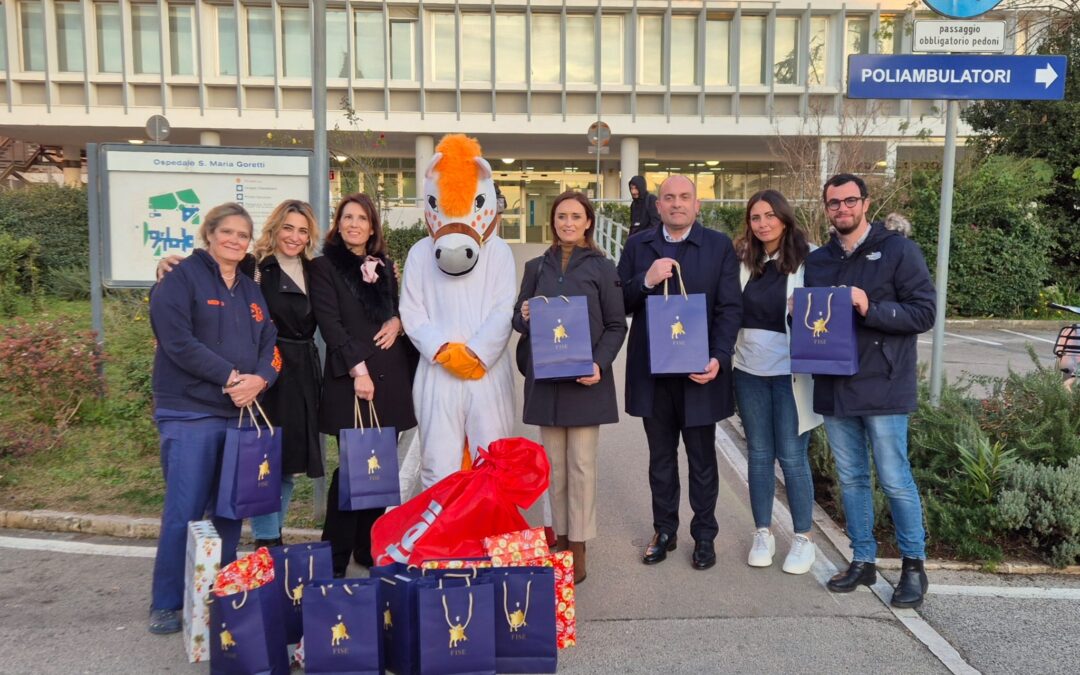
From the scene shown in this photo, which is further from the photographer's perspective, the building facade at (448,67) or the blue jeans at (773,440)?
the building facade at (448,67)

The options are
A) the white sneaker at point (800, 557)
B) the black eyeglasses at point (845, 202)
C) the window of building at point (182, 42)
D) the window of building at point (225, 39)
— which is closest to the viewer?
the black eyeglasses at point (845, 202)

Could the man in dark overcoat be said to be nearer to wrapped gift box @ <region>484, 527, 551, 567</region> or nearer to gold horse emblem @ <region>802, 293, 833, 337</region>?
gold horse emblem @ <region>802, 293, 833, 337</region>

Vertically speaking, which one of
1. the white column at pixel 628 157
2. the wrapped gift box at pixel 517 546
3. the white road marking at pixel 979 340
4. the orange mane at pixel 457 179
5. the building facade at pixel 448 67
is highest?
the building facade at pixel 448 67

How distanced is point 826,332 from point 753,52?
25.3 meters

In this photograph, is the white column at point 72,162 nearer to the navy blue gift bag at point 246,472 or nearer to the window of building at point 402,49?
the window of building at point 402,49

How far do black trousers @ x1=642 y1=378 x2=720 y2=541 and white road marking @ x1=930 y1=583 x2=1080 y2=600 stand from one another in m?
1.25

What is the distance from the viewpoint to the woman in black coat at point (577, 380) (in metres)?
4.45

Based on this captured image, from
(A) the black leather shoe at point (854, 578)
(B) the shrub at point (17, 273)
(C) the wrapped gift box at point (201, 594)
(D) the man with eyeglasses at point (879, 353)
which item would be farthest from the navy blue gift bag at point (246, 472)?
(B) the shrub at point (17, 273)

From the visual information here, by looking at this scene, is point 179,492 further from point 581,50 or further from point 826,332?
point 581,50

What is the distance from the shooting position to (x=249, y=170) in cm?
593

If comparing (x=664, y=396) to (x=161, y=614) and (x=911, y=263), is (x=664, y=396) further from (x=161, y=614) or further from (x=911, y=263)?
(x=161, y=614)

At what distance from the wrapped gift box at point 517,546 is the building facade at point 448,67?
76.3ft

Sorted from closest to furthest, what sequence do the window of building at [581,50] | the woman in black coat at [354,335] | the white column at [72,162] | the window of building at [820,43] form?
the woman in black coat at [354,335], the window of building at [820,43], the window of building at [581,50], the white column at [72,162]

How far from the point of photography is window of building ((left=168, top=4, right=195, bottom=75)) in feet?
86.2
